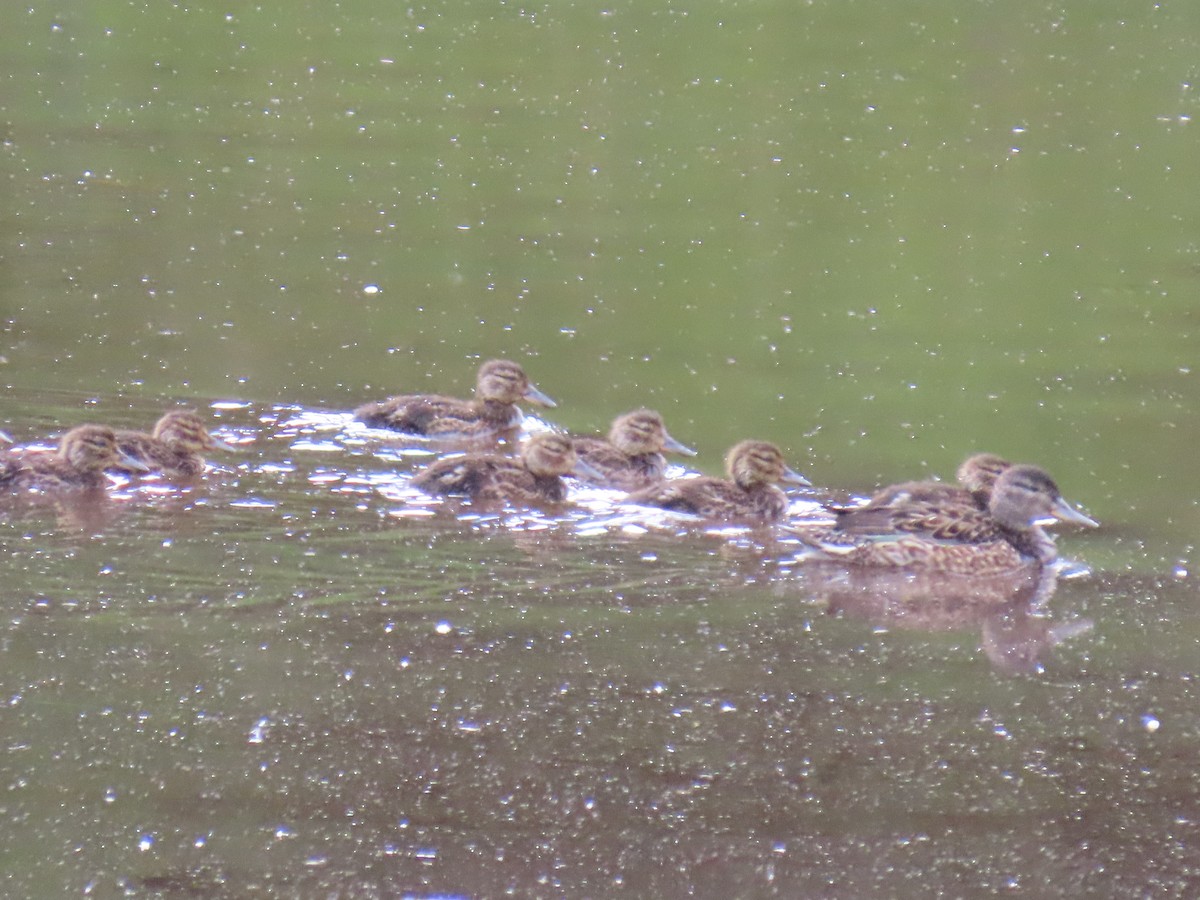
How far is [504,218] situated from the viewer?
11.6 meters

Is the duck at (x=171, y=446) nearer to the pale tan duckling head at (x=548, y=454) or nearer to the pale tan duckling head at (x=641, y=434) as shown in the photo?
the pale tan duckling head at (x=548, y=454)

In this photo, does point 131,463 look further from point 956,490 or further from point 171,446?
A: point 956,490

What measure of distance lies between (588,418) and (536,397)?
0.75ft

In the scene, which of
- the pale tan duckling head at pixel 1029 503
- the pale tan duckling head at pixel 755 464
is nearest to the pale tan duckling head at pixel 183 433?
the pale tan duckling head at pixel 755 464

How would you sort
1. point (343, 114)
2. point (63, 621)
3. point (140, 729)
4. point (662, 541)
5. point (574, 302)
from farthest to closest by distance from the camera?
point (343, 114) < point (574, 302) < point (662, 541) < point (63, 621) < point (140, 729)

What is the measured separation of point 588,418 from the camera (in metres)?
8.08

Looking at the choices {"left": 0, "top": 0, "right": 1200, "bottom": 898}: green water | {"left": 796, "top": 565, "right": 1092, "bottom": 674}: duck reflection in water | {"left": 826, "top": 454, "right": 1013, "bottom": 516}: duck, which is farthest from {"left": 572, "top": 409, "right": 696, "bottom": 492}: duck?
{"left": 796, "top": 565, "right": 1092, "bottom": 674}: duck reflection in water

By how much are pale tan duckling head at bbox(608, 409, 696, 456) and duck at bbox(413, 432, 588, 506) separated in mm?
303

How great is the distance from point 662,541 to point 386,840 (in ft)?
7.53

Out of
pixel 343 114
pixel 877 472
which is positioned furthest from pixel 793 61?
pixel 877 472

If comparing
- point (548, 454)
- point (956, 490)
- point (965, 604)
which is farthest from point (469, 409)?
point (965, 604)

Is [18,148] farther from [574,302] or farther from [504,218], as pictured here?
[574,302]

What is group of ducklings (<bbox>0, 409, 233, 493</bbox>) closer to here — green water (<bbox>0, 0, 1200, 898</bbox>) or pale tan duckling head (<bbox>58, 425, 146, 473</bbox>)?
pale tan duckling head (<bbox>58, 425, 146, 473</bbox>)

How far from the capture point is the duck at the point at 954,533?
20.6 feet
